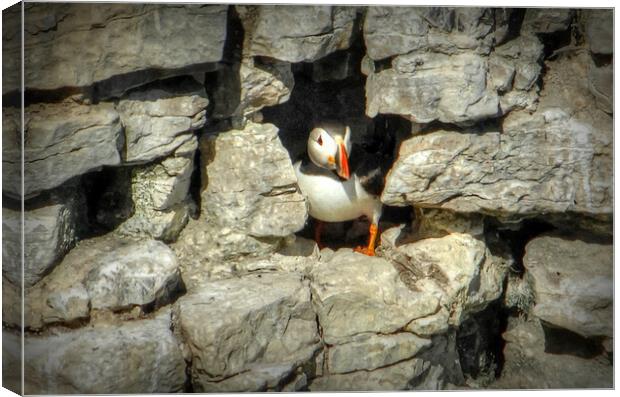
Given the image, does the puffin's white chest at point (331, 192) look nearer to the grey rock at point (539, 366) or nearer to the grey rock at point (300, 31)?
the grey rock at point (300, 31)

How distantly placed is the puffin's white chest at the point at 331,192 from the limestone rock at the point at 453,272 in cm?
32

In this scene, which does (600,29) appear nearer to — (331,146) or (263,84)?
→ (331,146)

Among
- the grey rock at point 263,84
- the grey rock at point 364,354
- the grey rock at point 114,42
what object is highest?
the grey rock at point 114,42

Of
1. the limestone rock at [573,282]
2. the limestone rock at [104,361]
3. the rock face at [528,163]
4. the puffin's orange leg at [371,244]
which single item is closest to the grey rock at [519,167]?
the rock face at [528,163]

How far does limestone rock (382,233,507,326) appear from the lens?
456 centimetres

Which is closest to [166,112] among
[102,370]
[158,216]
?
[158,216]

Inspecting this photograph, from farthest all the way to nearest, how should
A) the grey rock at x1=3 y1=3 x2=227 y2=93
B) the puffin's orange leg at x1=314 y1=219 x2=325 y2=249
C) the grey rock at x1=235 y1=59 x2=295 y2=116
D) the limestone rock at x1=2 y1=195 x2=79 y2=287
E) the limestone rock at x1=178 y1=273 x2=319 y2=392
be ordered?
1. the puffin's orange leg at x1=314 y1=219 x2=325 y2=249
2. the grey rock at x1=235 y1=59 x2=295 y2=116
3. the limestone rock at x1=178 y1=273 x2=319 y2=392
4. the limestone rock at x1=2 y1=195 x2=79 y2=287
5. the grey rock at x1=3 y1=3 x2=227 y2=93

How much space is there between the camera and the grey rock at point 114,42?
3.82 metres

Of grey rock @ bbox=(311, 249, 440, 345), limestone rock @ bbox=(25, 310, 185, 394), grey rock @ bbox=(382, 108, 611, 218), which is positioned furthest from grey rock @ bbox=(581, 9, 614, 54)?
limestone rock @ bbox=(25, 310, 185, 394)

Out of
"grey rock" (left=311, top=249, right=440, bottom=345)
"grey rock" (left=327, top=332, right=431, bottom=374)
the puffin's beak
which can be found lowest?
"grey rock" (left=327, top=332, right=431, bottom=374)

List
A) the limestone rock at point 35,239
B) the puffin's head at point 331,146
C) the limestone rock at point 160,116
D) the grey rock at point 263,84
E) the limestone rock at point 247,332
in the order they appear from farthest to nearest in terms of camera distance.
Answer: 1. the puffin's head at point 331,146
2. the grey rock at point 263,84
3. the limestone rock at point 160,116
4. the limestone rock at point 247,332
5. the limestone rock at point 35,239

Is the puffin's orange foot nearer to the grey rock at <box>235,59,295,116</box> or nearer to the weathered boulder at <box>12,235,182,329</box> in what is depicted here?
the grey rock at <box>235,59,295,116</box>

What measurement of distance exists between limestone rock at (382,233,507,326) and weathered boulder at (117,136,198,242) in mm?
1179

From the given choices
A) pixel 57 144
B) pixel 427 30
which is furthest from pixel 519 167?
pixel 57 144
